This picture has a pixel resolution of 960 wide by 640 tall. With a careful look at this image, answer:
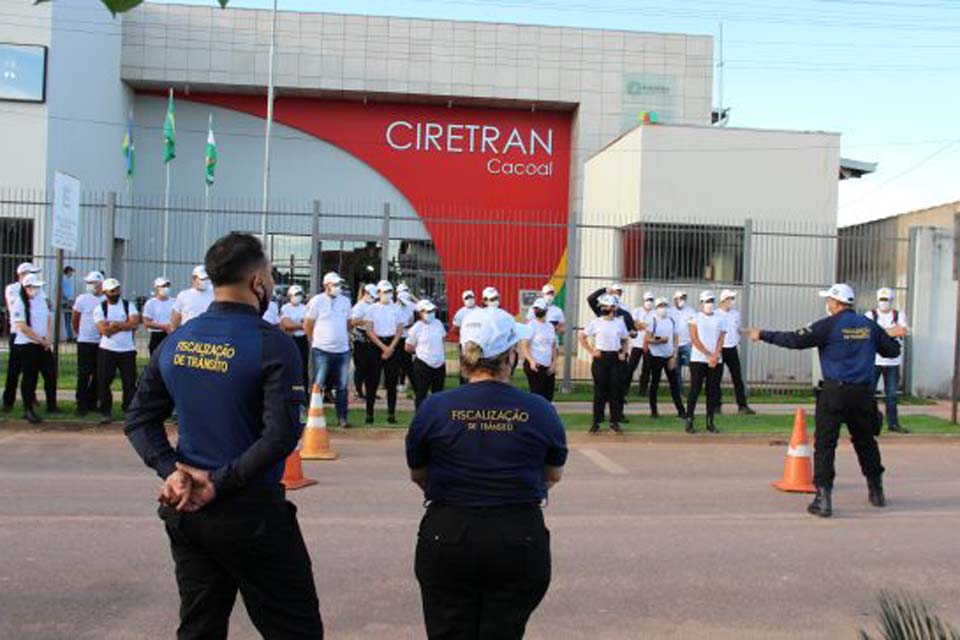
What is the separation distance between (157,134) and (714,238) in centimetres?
1987

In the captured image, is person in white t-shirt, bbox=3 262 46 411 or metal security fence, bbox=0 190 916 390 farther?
metal security fence, bbox=0 190 916 390

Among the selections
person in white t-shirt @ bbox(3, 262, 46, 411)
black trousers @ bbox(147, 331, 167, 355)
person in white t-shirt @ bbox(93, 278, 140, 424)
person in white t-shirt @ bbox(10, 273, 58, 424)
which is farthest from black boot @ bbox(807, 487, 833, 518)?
person in white t-shirt @ bbox(3, 262, 46, 411)

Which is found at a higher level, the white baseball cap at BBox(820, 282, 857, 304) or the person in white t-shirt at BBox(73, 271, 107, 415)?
the white baseball cap at BBox(820, 282, 857, 304)

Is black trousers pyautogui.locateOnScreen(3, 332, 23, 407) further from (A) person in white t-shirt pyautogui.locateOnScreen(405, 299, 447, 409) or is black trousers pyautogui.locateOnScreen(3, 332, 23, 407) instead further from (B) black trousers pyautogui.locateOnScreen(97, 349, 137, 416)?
(A) person in white t-shirt pyautogui.locateOnScreen(405, 299, 447, 409)

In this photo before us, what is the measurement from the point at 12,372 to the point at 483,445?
1154 centimetres

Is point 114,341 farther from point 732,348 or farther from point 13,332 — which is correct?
point 732,348

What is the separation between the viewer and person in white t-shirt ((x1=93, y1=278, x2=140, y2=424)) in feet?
42.1

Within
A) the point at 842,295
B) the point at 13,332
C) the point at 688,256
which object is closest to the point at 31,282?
the point at 13,332

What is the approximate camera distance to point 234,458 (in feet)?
11.3

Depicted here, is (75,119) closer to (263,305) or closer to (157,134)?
(157,134)

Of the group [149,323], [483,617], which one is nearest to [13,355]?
[149,323]

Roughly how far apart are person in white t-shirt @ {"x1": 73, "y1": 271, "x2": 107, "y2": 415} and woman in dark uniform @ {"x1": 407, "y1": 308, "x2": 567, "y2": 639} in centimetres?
1069

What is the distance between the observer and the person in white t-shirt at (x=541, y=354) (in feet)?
42.9

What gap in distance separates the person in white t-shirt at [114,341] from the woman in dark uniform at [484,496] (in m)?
10.1
